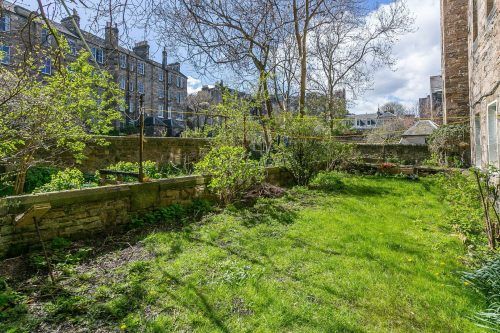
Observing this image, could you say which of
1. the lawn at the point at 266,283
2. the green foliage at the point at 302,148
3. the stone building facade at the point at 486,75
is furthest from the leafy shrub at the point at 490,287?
the green foliage at the point at 302,148

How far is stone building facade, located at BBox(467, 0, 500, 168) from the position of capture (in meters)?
4.75

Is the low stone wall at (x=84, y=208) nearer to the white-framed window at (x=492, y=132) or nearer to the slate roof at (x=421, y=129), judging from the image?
the white-framed window at (x=492, y=132)

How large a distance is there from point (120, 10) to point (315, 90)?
18577 mm

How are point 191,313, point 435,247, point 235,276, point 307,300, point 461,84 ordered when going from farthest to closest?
1. point 461,84
2. point 435,247
3. point 235,276
4. point 307,300
5. point 191,313

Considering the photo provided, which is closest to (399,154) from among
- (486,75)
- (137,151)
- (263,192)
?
(486,75)

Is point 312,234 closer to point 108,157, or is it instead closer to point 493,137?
point 493,137

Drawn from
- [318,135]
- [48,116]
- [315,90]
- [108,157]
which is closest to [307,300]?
[48,116]

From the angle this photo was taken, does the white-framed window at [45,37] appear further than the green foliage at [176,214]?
No

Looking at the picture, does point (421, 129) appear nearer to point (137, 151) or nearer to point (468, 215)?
point (468, 215)

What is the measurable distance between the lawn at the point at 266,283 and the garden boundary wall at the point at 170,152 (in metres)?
4.78

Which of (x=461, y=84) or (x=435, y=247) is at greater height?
(x=461, y=84)

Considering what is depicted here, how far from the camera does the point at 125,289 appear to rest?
2.79 metres

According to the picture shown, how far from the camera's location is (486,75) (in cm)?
547

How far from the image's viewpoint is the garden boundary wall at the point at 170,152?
8719mm
